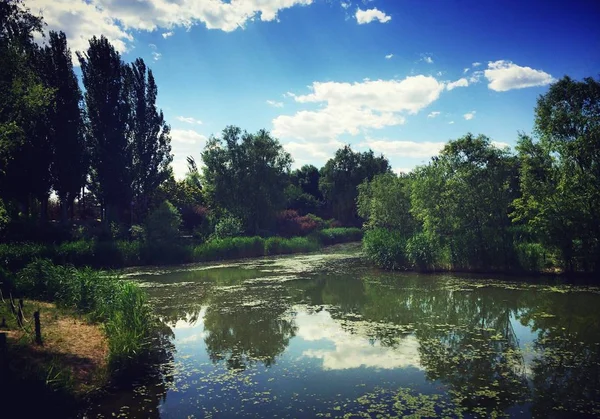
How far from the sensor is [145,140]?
1346 inches

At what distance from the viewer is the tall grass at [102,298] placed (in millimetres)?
8555

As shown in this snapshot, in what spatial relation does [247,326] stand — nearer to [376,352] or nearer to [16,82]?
[376,352]

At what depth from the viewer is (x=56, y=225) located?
2594 cm

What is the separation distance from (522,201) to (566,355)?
38.0 feet

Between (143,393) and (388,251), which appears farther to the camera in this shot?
(388,251)

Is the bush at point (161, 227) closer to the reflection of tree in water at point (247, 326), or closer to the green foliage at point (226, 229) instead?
the green foliage at point (226, 229)

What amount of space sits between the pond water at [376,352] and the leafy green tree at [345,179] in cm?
3861

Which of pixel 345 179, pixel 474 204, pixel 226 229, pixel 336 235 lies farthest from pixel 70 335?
pixel 345 179

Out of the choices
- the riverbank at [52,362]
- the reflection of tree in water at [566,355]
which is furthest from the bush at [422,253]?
the riverbank at [52,362]

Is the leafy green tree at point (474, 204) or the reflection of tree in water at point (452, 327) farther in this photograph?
the leafy green tree at point (474, 204)

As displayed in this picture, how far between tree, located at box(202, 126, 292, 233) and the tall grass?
2484cm

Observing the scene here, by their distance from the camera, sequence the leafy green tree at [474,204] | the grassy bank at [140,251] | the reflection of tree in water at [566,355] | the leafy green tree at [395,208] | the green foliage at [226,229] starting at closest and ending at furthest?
1. the reflection of tree in water at [566,355]
2. the grassy bank at [140,251]
3. the leafy green tree at [474,204]
4. the leafy green tree at [395,208]
5. the green foliage at [226,229]

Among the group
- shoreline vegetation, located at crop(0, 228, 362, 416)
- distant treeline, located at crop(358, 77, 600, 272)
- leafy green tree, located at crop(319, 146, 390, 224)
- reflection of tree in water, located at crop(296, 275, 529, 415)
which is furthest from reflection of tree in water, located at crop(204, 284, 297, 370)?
leafy green tree, located at crop(319, 146, 390, 224)

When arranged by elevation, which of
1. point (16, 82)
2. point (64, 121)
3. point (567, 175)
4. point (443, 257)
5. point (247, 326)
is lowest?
point (247, 326)
